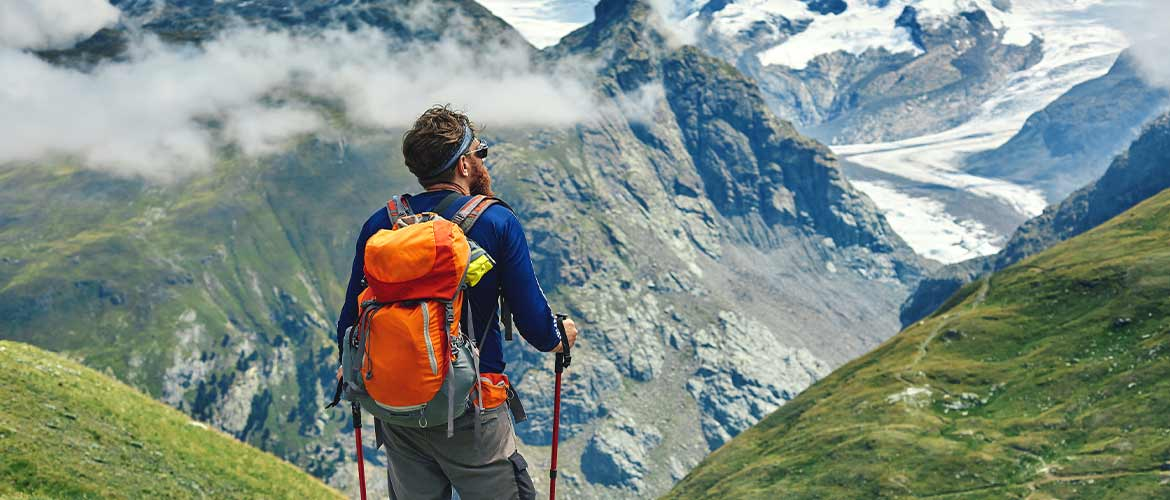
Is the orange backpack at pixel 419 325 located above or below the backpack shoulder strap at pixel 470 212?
below

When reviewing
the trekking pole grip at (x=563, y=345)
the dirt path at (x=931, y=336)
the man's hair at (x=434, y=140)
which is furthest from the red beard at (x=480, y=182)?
the dirt path at (x=931, y=336)

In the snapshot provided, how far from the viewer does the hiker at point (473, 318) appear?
1123 centimetres

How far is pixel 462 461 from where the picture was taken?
37.7ft

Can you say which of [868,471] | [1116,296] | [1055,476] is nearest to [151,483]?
[1055,476]

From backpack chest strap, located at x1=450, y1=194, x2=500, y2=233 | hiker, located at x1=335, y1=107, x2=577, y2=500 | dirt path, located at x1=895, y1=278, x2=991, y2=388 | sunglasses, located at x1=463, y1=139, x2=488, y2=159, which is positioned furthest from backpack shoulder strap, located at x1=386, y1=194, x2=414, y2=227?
dirt path, located at x1=895, y1=278, x2=991, y2=388

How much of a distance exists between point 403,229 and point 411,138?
60.6 inches

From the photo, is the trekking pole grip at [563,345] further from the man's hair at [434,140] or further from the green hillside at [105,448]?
the green hillside at [105,448]

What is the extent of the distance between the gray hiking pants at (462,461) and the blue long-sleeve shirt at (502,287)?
31.3 inches

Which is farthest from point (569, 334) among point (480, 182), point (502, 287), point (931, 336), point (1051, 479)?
point (931, 336)

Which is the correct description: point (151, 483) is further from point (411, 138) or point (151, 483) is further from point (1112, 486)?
point (1112, 486)

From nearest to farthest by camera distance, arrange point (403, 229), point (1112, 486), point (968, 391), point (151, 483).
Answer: point (403, 229) → point (151, 483) → point (1112, 486) → point (968, 391)

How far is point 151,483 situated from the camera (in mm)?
27578

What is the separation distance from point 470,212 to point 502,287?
1056 mm

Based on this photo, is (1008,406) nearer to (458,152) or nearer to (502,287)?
(502,287)
